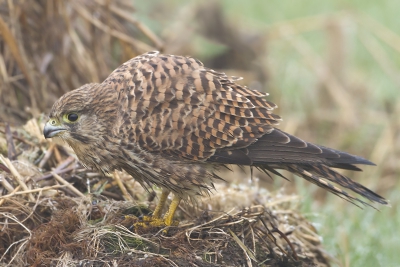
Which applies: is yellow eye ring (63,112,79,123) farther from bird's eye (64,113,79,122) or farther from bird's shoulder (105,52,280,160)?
bird's shoulder (105,52,280,160)

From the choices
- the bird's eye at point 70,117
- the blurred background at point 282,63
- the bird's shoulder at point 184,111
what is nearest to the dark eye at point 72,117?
the bird's eye at point 70,117

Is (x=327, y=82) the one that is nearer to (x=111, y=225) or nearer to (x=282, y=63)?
(x=282, y=63)

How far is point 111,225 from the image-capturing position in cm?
336

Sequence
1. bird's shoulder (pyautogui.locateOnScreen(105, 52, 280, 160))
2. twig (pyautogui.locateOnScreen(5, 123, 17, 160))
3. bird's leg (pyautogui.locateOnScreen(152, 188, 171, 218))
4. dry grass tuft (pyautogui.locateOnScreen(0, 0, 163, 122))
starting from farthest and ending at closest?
dry grass tuft (pyautogui.locateOnScreen(0, 0, 163, 122)) → twig (pyautogui.locateOnScreen(5, 123, 17, 160)) → bird's leg (pyautogui.locateOnScreen(152, 188, 171, 218)) → bird's shoulder (pyautogui.locateOnScreen(105, 52, 280, 160))

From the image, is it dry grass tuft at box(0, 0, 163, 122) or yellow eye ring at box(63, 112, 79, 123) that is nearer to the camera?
yellow eye ring at box(63, 112, 79, 123)

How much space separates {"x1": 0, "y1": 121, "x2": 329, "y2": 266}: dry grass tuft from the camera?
3.23 m

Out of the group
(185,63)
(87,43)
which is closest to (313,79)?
(87,43)

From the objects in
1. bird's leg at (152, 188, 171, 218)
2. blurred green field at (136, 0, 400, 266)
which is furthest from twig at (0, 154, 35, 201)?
blurred green field at (136, 0, 400, 266)

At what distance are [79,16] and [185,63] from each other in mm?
2171

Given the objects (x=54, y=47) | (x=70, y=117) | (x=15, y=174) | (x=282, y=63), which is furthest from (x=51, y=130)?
(x=282, y=63)

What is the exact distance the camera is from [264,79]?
25.5 ft

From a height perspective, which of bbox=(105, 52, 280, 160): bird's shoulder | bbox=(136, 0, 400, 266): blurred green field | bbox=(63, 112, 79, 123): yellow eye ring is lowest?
bbox=(136, 0, 400, 266): blurred green field

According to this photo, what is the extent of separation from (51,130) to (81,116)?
0.61 ft

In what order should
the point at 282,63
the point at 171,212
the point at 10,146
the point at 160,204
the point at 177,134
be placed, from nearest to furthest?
the point at 177,134 < the point at 171,212 < the point at 160,204 < the point at 10,146 < the point at 282,63
